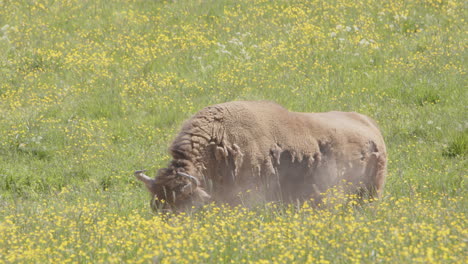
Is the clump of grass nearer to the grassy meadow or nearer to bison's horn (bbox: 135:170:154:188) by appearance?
the grassy meadow

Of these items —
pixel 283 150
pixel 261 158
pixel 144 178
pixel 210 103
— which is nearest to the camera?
pixel 144 178

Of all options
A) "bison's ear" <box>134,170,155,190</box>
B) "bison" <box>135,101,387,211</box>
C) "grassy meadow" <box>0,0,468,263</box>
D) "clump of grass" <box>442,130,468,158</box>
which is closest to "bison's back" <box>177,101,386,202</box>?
"bison" <box>135,101,387,211</box>

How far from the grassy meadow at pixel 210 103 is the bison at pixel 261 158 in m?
0.35

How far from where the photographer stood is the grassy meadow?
5.23m

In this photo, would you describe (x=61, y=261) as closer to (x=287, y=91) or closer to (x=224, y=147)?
(x=224, y=147)

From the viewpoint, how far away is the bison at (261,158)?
6.87 metres

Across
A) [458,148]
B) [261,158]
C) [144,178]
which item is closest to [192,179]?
[144,178]

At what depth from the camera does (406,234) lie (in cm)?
505

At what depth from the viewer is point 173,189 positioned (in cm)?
671

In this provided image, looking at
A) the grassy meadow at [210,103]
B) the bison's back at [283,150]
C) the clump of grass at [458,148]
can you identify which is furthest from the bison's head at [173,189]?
the clump of grass at [458,148]

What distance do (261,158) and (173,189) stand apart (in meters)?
1.24

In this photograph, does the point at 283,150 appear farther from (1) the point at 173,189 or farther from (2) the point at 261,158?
(1) the point at 173,189

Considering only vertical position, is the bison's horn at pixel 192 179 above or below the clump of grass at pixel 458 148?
above

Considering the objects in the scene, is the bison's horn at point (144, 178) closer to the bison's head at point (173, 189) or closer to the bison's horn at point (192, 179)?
the bison's head at point (173, 189)
